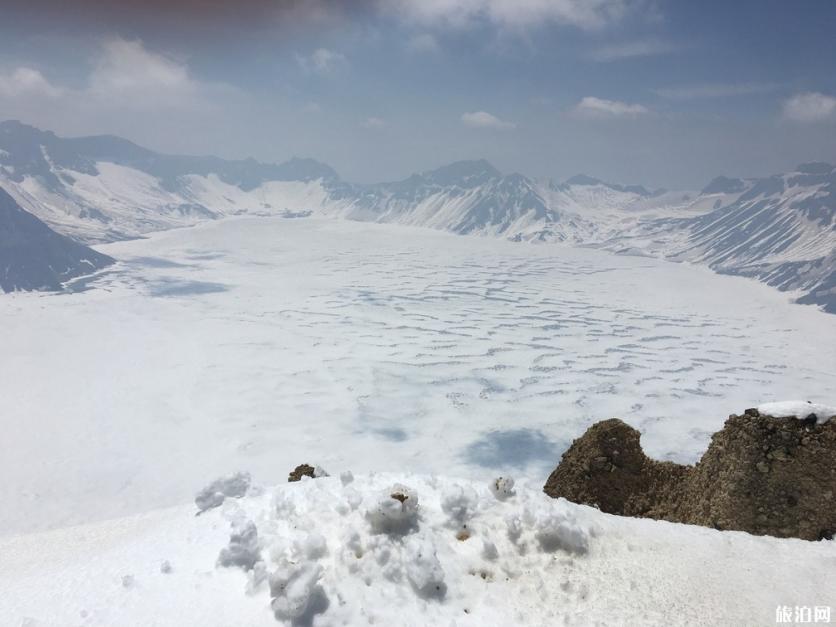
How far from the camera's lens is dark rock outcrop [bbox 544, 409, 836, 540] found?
11914 mm

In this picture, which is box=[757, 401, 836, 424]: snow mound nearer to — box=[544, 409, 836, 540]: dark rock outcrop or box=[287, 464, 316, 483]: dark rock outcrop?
box=[544, 409, 836, 540]: dark rock outcrop

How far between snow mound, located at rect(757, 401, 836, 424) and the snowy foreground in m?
3.13

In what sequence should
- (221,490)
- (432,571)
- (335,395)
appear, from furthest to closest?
1. (335,395)
2. (221,490)
3. (432,571)

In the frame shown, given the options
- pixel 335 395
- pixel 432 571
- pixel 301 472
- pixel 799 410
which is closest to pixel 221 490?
pixel 301 472

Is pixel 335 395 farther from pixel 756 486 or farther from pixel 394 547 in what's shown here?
pixel 394 547

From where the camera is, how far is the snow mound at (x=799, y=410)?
12.4 m

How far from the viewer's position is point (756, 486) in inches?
499

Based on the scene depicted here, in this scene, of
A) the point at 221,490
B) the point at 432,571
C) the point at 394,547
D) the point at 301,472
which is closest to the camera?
the point at 432,571

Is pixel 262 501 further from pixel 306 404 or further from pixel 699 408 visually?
Result: pixel 699 408

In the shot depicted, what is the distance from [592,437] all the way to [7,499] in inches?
3758

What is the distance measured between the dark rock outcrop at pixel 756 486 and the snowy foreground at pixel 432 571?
1540 mm

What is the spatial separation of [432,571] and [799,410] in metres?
10.2

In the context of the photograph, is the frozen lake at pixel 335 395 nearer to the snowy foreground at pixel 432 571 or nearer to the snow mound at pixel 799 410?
the snowy foreground at pixel 432 571

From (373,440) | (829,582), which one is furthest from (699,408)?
(829,582)
